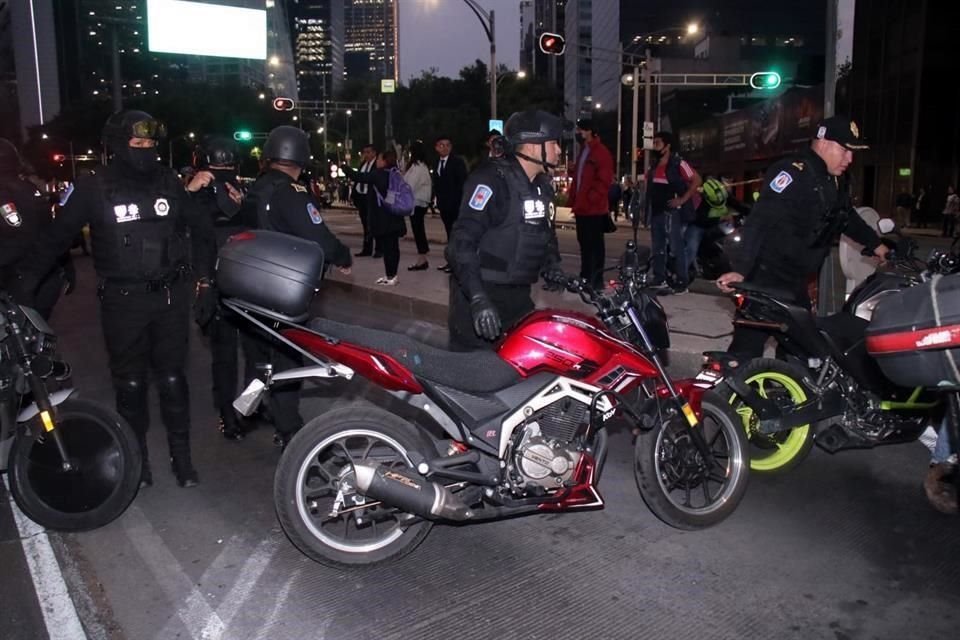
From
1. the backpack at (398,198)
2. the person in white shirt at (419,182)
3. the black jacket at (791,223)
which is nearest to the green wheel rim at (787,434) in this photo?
the black jacket at (791,223)

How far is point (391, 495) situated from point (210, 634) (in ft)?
2.90

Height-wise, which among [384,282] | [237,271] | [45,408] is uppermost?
[237,271]

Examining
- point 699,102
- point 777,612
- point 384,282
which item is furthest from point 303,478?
point 699,102

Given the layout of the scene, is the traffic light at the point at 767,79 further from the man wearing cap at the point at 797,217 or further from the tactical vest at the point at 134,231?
the tactical vest at the point at 134,231

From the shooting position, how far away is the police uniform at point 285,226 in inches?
197

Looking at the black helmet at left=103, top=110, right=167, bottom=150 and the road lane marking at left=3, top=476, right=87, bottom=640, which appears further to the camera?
the black helmet at left=103, top=110, right=167, bottom=150

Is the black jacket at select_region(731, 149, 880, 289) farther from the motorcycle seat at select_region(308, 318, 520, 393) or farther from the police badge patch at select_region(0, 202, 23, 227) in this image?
the police badge patch at select_region(0, 202, 23, 227)

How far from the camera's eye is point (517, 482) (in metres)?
3.76

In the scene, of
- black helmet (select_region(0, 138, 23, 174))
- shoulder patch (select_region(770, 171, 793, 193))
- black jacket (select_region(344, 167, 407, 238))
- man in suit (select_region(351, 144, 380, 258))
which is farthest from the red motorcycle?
man in suit (select_region(351, 144, 380, 258))

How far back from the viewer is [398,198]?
11.5 meters

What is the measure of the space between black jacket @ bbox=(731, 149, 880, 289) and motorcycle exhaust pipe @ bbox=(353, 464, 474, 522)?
258cm

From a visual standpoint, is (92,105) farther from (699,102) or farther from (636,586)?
(636,586)

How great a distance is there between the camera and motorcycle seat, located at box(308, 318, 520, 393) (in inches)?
143

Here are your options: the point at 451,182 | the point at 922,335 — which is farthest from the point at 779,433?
the point at 451,182
